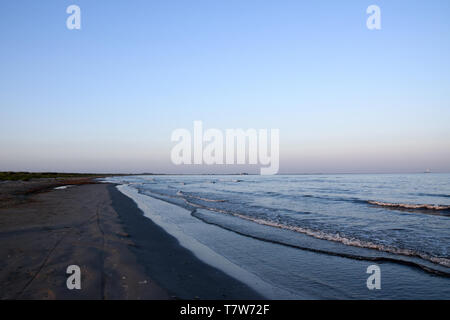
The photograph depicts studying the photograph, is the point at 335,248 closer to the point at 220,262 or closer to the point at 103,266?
the point at 220,262

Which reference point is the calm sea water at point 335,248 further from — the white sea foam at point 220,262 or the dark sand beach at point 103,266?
the dark sand beach at point 103,266

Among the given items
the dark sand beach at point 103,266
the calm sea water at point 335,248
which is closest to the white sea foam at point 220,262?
the calm sea water at point 335,248

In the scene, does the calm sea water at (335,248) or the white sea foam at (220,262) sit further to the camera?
the calm sea water at (335,248)

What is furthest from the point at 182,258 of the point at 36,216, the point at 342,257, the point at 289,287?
the point at 36,216

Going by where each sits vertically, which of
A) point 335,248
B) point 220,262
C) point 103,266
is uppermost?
point 103,266

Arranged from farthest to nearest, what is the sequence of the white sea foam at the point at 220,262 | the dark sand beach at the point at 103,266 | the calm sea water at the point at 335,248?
the calm sea water at the point at 335,248
the white sea foam at the point at 220,262
the dark sand beach at the point at 103,266

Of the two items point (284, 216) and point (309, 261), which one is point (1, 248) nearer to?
point (309, 261)

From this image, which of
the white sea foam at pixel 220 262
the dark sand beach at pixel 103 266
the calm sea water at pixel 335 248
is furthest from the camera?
the calm sea water at pixel 335 248

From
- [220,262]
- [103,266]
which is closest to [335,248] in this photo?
[220,262]

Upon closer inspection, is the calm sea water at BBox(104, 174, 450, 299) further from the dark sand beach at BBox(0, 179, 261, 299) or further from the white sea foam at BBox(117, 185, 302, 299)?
the dark sand beach at BBox(0, 179, 261, 299)

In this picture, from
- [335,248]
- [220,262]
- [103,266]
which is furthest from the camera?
[335,248]

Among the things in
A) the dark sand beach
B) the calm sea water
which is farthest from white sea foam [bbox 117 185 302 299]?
the dark sand beach
